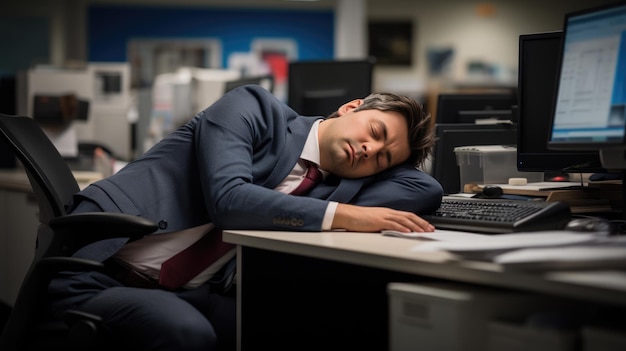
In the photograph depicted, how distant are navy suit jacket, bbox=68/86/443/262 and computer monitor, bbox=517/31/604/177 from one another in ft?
1.37

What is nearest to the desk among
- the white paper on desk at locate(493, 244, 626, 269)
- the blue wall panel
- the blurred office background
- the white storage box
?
the white paper on desk at locate(493, 244, 626, 269)

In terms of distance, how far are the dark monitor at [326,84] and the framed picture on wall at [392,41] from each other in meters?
6.69

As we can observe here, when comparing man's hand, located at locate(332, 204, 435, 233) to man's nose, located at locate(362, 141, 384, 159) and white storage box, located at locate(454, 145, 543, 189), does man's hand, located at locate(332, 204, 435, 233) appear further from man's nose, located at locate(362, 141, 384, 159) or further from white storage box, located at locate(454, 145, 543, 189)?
white storage box, located at locate(454, 145, 543, 189)

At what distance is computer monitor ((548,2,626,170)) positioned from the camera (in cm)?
164

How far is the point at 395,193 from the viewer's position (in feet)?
6.14

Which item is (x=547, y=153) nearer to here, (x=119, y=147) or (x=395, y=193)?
(x=395, y=193)

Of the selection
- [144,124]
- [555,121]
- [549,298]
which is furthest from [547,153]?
[144,124]

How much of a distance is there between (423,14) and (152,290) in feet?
28.3

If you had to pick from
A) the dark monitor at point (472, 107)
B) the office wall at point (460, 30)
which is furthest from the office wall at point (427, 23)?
the dark monitor at point (472, 107)

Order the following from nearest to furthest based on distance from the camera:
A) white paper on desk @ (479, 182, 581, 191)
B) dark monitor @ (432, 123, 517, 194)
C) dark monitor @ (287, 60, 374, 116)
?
white paper on desk @ (479, 182, 581, 191), dark monitor @ (432, 123, 517, 194), dark monitor @ (287, 60, 374, 116)

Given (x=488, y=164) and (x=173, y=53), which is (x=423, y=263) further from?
(x=173, y=53)

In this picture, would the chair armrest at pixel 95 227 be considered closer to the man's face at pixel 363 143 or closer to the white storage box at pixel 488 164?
the man's face at pixel 363 143

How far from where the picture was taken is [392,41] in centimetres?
998

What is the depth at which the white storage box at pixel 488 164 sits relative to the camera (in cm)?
238
